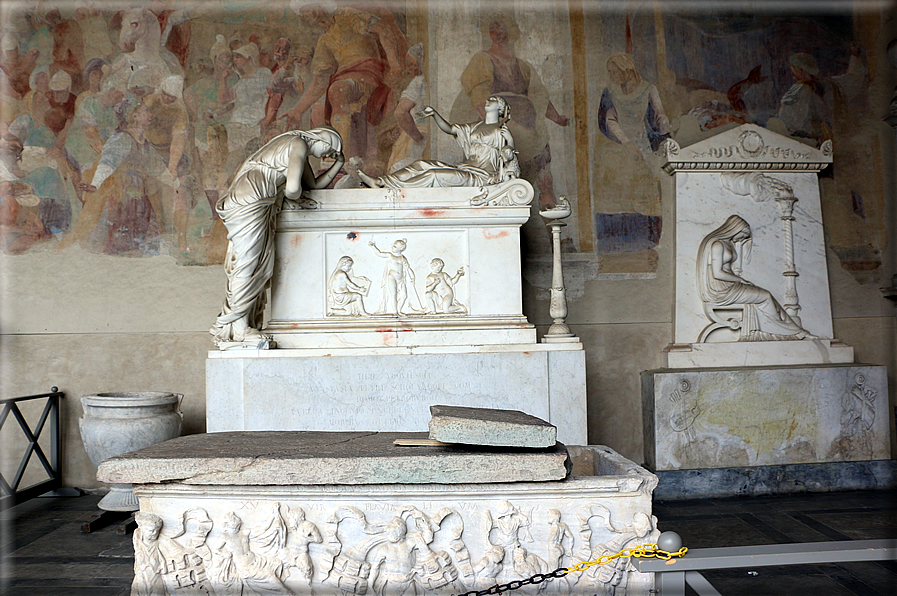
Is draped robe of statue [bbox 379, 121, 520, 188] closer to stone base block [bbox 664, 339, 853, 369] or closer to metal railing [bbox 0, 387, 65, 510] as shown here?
stone base block [bbox 664, 339, 853, 369]

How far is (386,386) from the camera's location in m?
5.05

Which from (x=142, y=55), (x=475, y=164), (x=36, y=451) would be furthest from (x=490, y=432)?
(x=142, y=55)

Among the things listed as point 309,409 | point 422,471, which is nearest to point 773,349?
point 309,409

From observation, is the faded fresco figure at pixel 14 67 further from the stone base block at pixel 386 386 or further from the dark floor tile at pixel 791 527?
the dark floor tile at pixel 791 527

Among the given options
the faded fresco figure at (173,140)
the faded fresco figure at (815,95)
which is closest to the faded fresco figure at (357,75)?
the faded fresco figure at (173,140)

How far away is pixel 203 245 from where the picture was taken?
6.89 metres

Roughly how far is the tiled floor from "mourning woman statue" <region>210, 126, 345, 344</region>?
72.5 inches

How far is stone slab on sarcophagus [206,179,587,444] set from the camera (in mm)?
4996

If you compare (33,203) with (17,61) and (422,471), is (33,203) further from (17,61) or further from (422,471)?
(422,471)

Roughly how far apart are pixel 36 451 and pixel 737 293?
23.3ft

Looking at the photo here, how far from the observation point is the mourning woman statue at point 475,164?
559 cm

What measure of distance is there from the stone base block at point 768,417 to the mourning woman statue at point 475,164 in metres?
2.57

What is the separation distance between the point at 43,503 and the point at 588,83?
711cm

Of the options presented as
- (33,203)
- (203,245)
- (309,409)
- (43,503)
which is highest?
(33,203)
